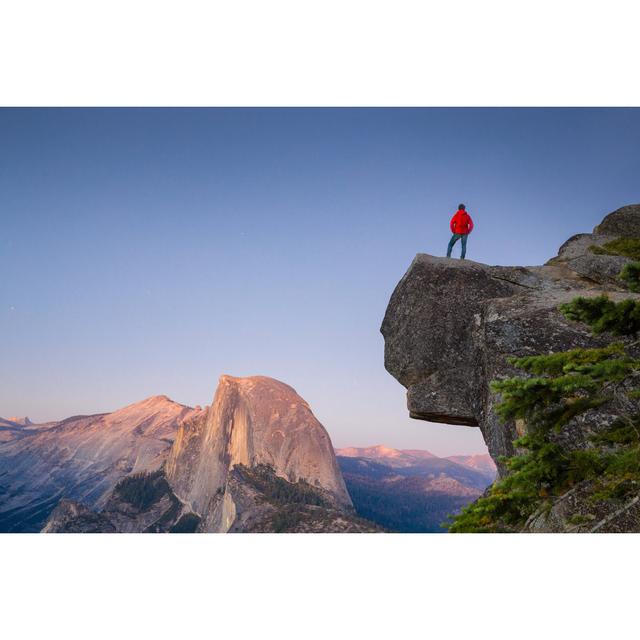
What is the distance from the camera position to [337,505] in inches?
5261

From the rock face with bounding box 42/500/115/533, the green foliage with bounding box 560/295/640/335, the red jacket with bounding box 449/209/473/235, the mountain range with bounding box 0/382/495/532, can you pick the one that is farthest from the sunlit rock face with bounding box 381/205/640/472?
the rock face with bounding box 42/500/115/533

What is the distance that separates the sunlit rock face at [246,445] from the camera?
144 metres

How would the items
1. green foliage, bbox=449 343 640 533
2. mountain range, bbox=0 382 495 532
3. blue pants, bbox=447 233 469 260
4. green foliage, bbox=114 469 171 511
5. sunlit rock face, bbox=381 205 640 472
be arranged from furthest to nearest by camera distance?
green foliage, bbox=114 469 171 511
mountain range, bbox=0 382 495 532
blue pants, bbox=447 233 469 260
sunlit rock face, bbox=381 205 640 472
green foliage, bbox=449 343 640 533

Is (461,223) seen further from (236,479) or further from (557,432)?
(236,479)

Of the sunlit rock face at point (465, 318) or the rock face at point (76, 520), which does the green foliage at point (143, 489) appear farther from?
the sunlit rock face at point (465, 318)

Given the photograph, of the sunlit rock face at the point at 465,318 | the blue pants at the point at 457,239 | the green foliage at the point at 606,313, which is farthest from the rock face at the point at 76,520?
the green foliage at the point at 606,313

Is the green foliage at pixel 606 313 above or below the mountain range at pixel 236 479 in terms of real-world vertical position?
above

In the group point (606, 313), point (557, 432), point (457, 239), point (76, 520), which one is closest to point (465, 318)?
point (457, 239)

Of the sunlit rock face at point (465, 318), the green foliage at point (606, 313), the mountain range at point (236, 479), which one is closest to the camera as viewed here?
the green foliage at point (606, 313)

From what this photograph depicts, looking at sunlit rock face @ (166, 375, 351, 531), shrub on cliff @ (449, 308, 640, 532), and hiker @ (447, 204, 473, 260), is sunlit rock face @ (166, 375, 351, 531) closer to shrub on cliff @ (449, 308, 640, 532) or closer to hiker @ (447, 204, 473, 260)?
hiker @ (447, 204, 473, 260)

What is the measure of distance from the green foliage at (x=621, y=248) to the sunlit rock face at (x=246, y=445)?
127 metres

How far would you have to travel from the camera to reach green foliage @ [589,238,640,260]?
663 inches

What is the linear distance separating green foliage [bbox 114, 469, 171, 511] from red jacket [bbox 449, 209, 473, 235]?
17097 centimetres

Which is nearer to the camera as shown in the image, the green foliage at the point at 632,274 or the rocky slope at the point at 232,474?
the green foliage at the point at 632,274
